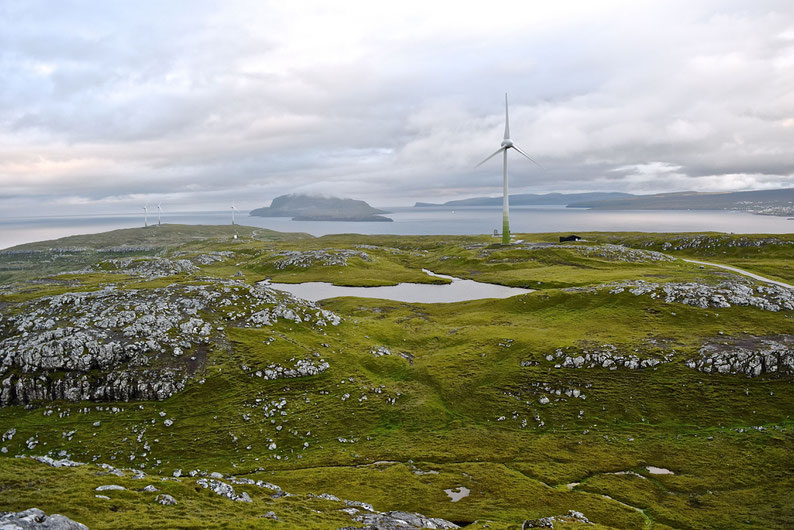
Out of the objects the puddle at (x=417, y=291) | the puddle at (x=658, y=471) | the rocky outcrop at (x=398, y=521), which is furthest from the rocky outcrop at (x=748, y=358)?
the puddle at (x=417, y=291)

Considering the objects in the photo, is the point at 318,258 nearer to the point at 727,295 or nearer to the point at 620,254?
the point at 620,254

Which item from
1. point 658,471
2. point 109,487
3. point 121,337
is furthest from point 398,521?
point 121,337

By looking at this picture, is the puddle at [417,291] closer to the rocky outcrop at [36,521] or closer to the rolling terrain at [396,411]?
the rolling terrain at [396,411]

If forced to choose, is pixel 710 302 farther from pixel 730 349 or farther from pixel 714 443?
pixel 714 443

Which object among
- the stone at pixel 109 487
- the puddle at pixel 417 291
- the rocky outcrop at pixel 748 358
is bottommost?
the stone at pixel 109 487

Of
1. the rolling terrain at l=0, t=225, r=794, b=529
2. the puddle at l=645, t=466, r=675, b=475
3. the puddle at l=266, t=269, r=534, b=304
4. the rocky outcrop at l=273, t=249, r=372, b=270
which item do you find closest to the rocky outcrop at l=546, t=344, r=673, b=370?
the rolling terrain at l=0, t=225, r=794, b=529

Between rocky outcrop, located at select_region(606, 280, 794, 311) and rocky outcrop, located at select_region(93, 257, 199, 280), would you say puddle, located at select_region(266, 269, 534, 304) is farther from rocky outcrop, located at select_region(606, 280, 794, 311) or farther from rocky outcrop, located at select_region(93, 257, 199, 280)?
rocky outcrop, located at select_region(93, 257, 199, 280)
